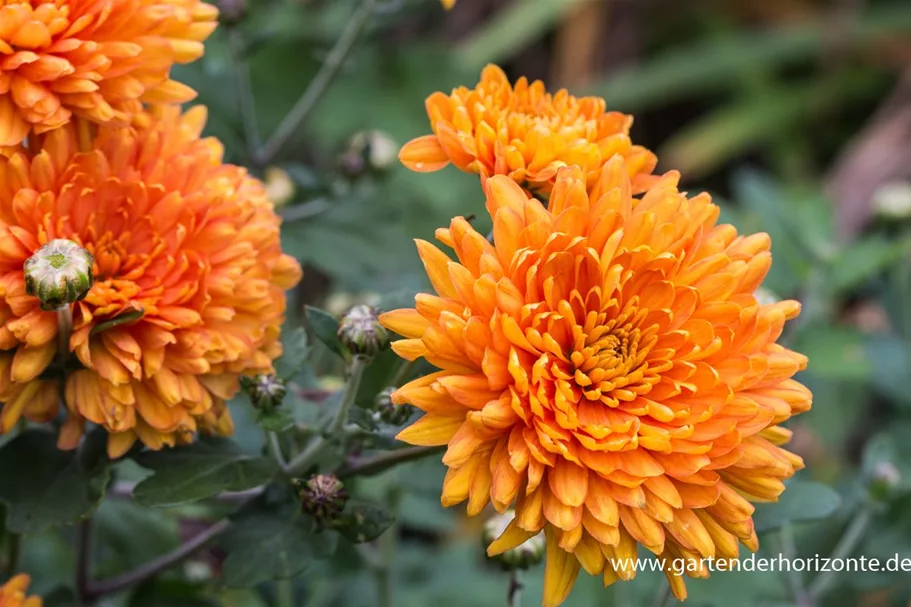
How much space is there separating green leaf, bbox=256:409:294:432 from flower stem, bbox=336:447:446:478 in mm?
120

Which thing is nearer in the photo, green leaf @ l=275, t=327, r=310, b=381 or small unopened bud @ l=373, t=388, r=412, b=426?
small unopened bud @ l=373, t=388, r=412, b=426

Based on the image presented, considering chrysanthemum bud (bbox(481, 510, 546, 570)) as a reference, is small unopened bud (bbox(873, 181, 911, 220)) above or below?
above

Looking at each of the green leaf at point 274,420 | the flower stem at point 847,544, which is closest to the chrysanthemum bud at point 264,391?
the green leaf at point 274,420

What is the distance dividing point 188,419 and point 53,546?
1.10m

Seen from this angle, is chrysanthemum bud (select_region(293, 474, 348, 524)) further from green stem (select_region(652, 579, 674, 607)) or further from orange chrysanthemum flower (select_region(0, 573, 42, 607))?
green stem (select_region(652, 579, 674, 607))

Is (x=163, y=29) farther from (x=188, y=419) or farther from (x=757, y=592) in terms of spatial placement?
(x=757, y=592)

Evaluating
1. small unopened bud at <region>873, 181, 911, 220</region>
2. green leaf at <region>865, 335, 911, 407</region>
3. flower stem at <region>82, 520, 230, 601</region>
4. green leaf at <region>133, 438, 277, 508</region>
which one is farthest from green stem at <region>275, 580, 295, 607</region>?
small unopened bud at <region>873, 181, 911, 220</region>

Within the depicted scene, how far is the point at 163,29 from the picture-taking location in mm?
1231

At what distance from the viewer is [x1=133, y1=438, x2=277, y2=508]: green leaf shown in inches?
48.2

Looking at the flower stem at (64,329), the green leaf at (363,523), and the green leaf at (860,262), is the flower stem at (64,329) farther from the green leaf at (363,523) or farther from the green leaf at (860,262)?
the green leaf at (860,262)

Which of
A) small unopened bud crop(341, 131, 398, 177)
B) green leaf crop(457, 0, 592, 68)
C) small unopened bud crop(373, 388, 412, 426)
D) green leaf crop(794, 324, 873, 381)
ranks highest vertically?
small unopened bud crop(373, 388, 412, 426)

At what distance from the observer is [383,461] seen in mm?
1299

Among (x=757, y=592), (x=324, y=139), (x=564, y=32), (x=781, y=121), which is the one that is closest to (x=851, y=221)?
(x=781, y=121)

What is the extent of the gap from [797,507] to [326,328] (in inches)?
30.7
